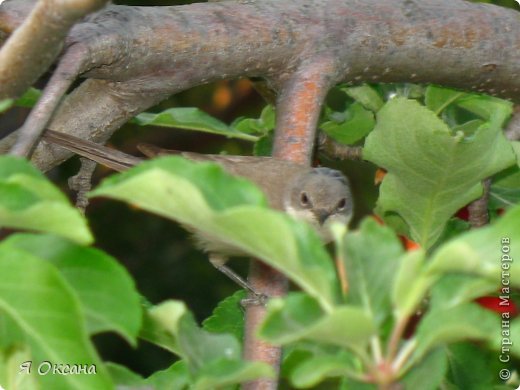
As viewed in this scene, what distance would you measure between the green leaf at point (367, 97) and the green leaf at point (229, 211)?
1489mm

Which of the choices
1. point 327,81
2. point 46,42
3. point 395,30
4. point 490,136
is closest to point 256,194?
point 46,42

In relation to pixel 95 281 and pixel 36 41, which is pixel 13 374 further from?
pixel 36 41

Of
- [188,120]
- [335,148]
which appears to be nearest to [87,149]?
[188,120]

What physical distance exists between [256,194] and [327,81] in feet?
3.55

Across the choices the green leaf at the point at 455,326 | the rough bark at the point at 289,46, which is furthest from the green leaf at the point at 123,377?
the rough bark at the point at 289,46

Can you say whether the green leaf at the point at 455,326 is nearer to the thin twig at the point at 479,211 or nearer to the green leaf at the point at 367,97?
the thin twig at the point at 479,211

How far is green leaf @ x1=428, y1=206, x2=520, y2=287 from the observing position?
1.13 meters

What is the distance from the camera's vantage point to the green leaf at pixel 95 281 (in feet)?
4.01

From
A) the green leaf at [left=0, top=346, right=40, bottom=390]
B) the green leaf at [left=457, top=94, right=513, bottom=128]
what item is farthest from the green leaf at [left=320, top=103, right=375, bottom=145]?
the green leaf at [left=0, top=346, right=40, bottom=390]

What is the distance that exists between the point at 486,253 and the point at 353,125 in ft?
5.40

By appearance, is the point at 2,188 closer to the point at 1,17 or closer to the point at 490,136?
the point at 1,17

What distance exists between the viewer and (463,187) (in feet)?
6.84

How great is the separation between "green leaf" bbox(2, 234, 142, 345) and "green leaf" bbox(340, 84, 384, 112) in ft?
5.06

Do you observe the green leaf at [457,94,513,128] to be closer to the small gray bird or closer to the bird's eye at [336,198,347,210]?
the small gray bird
